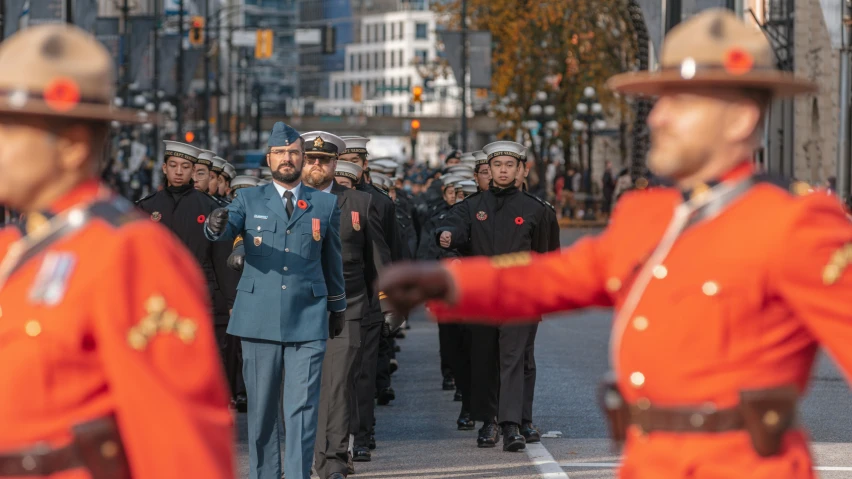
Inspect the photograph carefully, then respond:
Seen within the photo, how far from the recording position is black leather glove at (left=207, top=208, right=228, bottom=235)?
9.66 metres

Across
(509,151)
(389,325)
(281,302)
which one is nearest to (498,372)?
(389,325)

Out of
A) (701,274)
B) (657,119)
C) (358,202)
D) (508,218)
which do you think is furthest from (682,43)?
(508,218)

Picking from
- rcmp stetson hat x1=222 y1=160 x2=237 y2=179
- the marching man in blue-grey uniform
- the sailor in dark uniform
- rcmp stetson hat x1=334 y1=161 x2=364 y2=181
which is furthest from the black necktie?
rcmp stetson hat x1=222 y1=160 x2=237 y2=179

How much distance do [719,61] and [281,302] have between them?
18.4ft

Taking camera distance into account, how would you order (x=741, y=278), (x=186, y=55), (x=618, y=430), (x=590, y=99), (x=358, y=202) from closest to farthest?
1. (x=741, y=278)
2. (x=618, y=430)
3. (x=358, y=202)
4. (x=186, y=55)
5. (x=590, y=99)

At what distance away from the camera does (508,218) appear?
42.6 feet

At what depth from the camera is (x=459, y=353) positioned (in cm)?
1471

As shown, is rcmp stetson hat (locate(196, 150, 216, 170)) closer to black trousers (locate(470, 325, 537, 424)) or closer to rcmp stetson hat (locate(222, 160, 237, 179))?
rcmp stetson hat (locate(222, 160, 237, 179))

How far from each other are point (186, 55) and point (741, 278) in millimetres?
47861

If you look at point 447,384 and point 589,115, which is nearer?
point 447,384

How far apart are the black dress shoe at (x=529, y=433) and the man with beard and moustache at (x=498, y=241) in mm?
91

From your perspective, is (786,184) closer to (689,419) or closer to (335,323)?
(689,419)

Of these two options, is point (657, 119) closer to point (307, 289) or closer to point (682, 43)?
point (682, 43)

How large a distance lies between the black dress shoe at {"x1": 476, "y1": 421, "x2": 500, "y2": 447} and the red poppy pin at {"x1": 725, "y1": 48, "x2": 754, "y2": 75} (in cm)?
849
